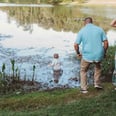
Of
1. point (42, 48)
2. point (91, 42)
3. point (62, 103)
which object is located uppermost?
point (91, 42)

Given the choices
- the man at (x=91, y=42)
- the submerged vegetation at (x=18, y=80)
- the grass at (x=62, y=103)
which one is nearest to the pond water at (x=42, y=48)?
the submerged vegetation at (x=18, y=80)

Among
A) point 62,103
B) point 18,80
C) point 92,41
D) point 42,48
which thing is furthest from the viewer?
point 42,48

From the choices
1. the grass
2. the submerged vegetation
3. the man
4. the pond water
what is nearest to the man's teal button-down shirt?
the man

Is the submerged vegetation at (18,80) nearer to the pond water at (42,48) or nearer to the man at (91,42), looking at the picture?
the pond water at (42,48)

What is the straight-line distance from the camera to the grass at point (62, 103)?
9.66 meters

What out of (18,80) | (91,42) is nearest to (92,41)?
(91,42)

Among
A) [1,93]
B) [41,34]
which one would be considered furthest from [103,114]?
[41,34]

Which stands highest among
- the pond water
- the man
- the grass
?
the man

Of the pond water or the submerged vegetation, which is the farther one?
the pond water

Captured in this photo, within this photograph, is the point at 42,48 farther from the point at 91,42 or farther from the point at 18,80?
the point at 91,42

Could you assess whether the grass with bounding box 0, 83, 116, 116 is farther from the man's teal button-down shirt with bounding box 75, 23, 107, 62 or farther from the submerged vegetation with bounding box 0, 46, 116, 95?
the submerged vegetation with bounding box 0, 46, 116, 95

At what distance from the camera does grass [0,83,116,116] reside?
31.7 feet

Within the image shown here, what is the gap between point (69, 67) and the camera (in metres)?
19.2

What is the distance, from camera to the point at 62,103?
10.9 m
